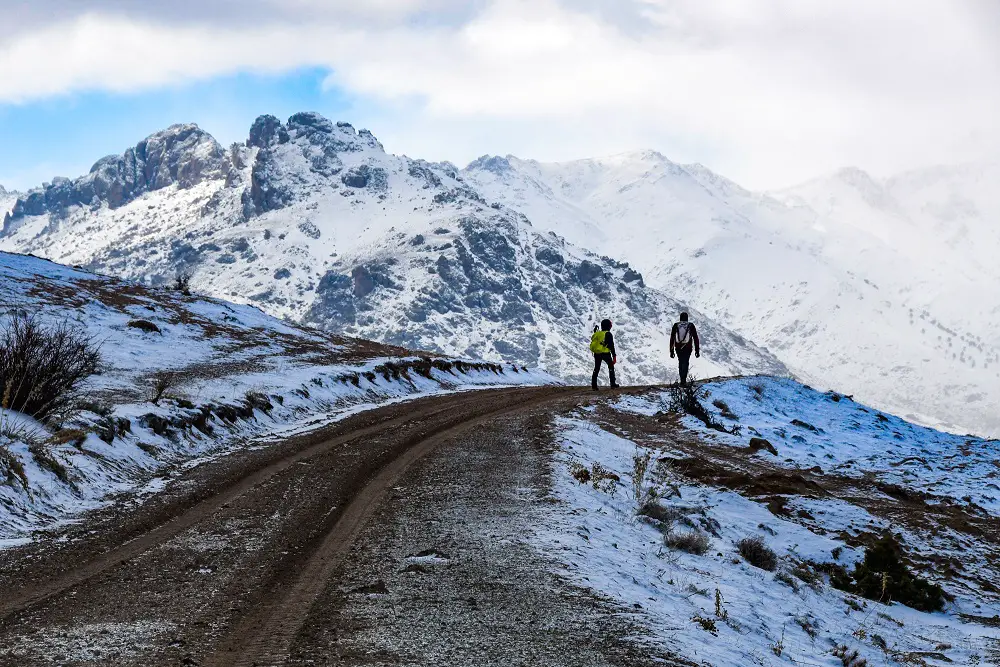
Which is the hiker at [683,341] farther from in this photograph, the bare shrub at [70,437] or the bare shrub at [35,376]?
the bare shrub at [70,437]

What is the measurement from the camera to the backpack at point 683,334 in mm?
26891

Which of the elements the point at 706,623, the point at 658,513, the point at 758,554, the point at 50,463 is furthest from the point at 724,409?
the point at 50,463

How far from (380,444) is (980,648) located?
9.67 meters

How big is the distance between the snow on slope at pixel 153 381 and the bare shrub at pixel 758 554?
8.43 meters

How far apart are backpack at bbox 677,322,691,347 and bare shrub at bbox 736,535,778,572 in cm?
1596

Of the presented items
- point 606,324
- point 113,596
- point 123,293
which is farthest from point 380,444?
point 123,293

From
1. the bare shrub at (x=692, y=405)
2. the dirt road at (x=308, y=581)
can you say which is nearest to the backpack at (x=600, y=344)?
the bare shrub at (x=692, y=405)

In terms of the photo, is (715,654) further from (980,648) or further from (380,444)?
(380,444)

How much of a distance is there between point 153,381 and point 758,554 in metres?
16.1

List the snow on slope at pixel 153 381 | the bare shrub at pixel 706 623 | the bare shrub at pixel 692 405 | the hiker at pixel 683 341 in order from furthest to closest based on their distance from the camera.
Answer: the hiker at pixel 683 341
the bare shrub at pixel 692 405
the snow on slope at pixel 153 381
the bare shrub at pixel 706 623

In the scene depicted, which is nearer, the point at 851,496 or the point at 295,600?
the point at 295,600

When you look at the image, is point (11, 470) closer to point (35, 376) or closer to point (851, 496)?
Result: point (35, 376)

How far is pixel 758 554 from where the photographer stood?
432 inches

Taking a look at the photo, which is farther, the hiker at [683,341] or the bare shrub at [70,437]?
the hiker at [683,341]
